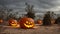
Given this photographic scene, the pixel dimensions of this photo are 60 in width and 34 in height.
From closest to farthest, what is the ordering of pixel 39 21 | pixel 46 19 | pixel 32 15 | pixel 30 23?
pixel 30 23
pixel 46 19
pixel 32 15
pixel 39 21

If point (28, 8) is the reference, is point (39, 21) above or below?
below

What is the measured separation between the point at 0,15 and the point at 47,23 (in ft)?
20.8

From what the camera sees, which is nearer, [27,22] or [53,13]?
[27,22]

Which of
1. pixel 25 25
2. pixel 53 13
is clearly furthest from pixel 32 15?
pixel 25 25

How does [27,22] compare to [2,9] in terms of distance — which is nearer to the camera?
[27,22]

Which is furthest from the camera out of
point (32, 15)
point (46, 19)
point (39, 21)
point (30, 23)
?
point (39, 21)

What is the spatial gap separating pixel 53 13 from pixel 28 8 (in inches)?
88.0

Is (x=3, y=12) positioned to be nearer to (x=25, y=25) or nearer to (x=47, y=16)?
(x=47, y=16)

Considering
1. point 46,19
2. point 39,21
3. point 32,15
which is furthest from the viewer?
point 39,21

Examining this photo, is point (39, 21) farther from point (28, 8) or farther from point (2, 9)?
point (2, 9)

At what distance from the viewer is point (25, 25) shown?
10.2m

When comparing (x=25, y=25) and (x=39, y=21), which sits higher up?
(x=25, y=25)

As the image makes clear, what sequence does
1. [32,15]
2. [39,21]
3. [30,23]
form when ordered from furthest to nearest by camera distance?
[39,21] → [32,15] → [30,23]

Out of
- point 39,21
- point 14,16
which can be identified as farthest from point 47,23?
point 14,16
